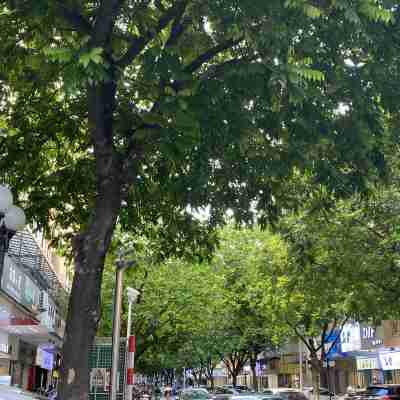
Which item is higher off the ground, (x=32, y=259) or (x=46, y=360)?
(x=32, y=259)

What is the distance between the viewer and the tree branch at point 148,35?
8.94m

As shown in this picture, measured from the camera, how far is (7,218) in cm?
861

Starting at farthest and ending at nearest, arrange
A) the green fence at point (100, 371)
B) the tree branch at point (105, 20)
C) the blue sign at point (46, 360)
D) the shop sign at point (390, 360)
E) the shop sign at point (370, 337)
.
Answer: the shop sign at point (370, 337) → the shop sign at point (390, 360) → the blue sign at point (46, 360) → the green fence at point (100, 371) → the tree branch at point (105, 20)

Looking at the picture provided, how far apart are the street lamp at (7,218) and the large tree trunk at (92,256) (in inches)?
33.6

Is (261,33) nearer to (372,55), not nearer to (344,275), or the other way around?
(372,55)

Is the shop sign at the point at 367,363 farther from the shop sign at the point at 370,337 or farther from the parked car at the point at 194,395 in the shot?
the parked car at the point at 194,395

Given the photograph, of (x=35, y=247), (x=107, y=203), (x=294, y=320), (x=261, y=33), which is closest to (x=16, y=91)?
(x=107, y=203)

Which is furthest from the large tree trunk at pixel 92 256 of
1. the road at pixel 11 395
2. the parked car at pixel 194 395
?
the parked car at pixel 194 395

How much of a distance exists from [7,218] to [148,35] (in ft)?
10.8

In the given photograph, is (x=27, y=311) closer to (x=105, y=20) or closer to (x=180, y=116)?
(x=105, y=20)

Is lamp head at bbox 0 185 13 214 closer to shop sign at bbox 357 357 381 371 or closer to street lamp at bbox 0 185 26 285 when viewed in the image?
street lamp at bbox 0 185 26 285

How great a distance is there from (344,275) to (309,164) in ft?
37.4

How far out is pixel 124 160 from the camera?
916 cm

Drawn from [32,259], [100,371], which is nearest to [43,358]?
[32,259]
